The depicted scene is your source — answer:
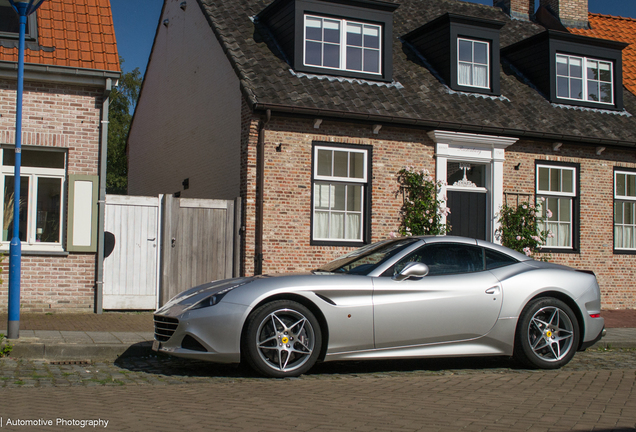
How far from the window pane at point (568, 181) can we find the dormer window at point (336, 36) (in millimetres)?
4538

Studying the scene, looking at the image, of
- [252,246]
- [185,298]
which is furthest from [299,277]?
[252,246]

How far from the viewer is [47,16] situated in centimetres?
1186

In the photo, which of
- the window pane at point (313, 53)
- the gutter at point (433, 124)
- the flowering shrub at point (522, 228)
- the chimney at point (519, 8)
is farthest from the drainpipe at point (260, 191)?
the chimney at point (519, 8)

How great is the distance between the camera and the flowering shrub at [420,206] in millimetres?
13320

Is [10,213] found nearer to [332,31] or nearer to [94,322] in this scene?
[94,322]

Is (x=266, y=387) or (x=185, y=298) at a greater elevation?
(x=185, y=298)

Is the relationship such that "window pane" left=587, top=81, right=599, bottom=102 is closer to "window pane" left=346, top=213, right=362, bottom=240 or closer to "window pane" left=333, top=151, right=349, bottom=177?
"window pane" left=333, top=151, right=349, bottom=177

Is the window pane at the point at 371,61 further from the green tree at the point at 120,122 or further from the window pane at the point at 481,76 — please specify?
the green tree at the point at 120,122

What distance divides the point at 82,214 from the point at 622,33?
16330 millimetres

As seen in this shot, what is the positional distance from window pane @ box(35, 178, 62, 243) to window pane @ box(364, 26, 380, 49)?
6.77m

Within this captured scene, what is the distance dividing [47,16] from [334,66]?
5.47 meters

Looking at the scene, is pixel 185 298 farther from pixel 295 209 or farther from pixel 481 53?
pixel 481 53

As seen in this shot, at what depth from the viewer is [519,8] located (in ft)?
64.9

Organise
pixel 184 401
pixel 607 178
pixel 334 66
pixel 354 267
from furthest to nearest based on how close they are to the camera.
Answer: pixel 607 178 < pixel 334 66 < pixel 354 267 < pixel 184 401
